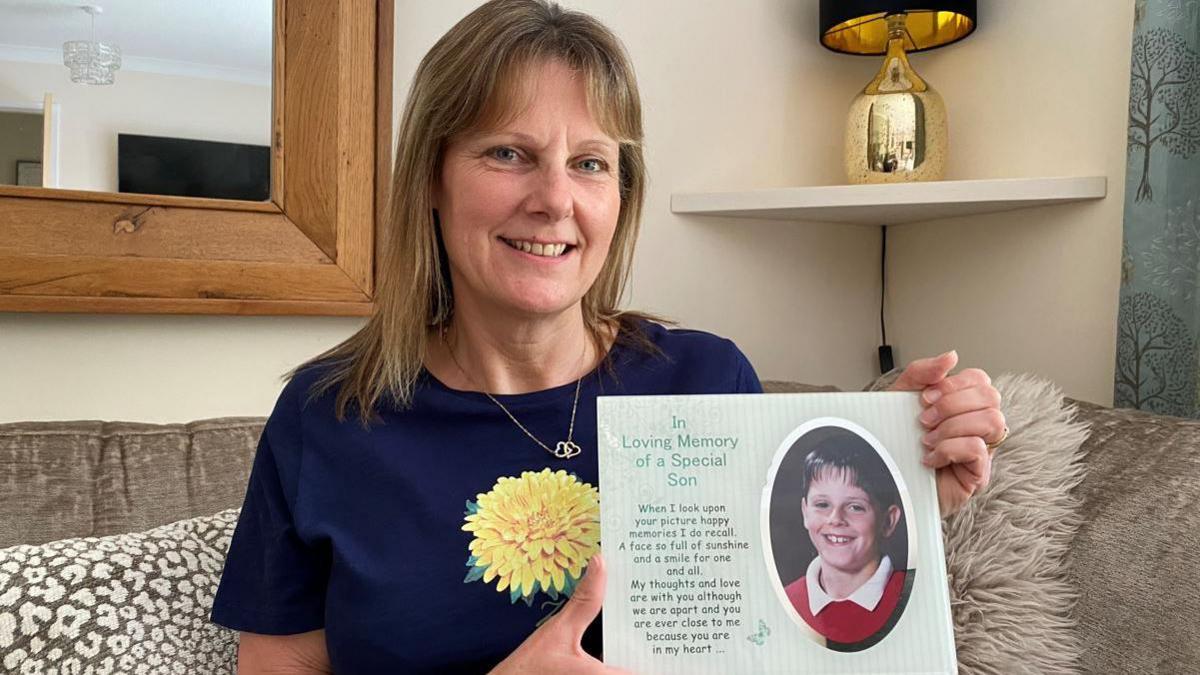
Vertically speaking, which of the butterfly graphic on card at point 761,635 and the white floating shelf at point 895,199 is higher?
the white floating shelf at point 895,199

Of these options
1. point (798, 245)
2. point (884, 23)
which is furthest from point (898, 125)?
point (798, 245)

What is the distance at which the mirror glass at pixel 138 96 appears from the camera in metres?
1.53

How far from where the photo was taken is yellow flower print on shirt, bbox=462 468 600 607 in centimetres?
100

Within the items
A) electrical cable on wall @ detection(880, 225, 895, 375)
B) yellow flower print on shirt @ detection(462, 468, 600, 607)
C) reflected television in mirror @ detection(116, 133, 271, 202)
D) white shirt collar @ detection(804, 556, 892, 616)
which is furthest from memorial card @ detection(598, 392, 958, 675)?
electrical cable on wall @ detection(880, 225, 895, 375)

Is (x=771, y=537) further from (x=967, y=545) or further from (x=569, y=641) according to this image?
(x=967, y=545)

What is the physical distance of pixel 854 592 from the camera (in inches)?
33.4

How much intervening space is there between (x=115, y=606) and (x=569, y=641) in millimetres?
601

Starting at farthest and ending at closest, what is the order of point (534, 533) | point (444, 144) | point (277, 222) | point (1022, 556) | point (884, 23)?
point (884, 23) → point (277, 222) → point (1022, 556) → point (444, 144) → point (534, 533)

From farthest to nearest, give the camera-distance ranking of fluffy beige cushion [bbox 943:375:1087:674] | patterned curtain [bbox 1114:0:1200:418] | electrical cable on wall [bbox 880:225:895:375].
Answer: electrical cable on wall [bbox 880:225:895:375], patterned curtain [bbox 1114:0:1200:418], fluffy beige cushion [bbox 943:375:1087:674]

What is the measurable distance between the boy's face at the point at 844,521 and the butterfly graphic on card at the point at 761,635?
7 cm

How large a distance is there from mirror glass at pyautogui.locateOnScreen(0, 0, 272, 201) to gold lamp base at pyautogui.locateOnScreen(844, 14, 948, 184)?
1.10 metres

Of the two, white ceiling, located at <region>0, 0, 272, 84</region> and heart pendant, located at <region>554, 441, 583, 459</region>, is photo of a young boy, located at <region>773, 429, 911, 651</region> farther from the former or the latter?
white ceiling, located at <region>0, 0, 272, 84</region>

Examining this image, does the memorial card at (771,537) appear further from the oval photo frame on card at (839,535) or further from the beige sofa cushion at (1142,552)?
the beige sofa cushion at (1142,552)

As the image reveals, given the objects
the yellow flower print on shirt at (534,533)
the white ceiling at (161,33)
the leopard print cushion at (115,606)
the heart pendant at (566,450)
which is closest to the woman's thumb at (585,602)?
the yellow flower print on shirt at (534,533)
